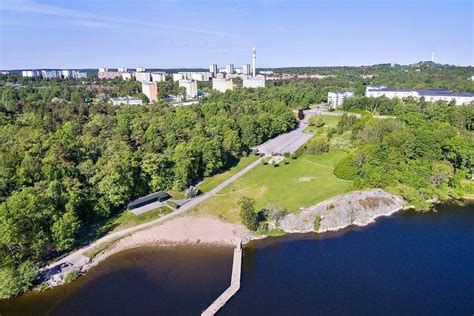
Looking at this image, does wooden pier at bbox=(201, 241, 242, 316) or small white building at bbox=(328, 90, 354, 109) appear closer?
wooden pier at bbox=(201, 241, 242, 316)

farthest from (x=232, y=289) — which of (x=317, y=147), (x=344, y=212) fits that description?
(x=317, y=147)

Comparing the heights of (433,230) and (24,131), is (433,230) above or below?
below

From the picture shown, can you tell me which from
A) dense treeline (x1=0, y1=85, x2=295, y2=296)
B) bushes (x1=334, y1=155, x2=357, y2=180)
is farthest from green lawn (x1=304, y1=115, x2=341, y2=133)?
bushes (x1=334, y1=155, x2=357, y2=180)

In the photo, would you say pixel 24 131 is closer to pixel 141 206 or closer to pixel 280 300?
pixel 141 206

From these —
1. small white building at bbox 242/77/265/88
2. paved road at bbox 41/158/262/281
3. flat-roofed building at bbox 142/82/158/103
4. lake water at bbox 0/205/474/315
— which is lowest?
lake water at bbox 0/205/474/315

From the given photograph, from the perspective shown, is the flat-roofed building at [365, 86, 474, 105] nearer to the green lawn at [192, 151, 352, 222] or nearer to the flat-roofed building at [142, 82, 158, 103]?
the green lawn at [192, 151, 352, 222]

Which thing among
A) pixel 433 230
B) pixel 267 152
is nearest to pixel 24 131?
pixel 267 152

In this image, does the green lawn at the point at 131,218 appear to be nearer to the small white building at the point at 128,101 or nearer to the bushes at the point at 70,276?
the bushes at the point at 70,276
